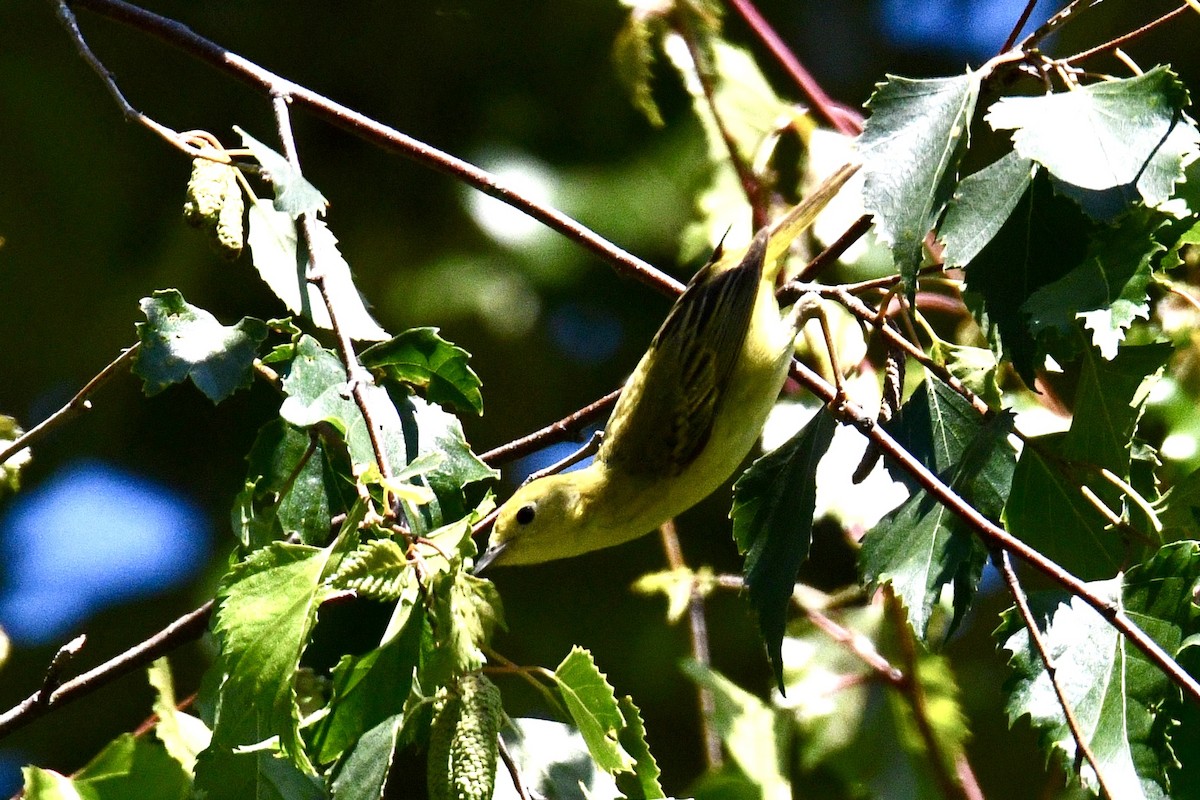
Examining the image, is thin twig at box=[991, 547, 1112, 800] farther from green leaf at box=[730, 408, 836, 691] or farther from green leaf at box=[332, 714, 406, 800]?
green leaf at box=[332, 714, 406, 800]

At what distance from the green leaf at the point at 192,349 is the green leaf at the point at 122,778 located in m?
0.65

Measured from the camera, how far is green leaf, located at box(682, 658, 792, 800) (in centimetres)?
292

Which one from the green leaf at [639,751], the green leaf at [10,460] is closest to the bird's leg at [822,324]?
the green leaf at [639,751]

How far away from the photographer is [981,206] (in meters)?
2.09

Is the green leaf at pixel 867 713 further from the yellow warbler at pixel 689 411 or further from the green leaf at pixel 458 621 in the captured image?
the green leaf at pixel 458 621

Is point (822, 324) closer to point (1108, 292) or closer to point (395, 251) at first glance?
point (1108, 292)

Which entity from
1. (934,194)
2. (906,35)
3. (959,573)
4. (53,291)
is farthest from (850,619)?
(906,35)

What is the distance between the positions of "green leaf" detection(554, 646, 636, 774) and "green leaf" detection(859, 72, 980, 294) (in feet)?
2.48

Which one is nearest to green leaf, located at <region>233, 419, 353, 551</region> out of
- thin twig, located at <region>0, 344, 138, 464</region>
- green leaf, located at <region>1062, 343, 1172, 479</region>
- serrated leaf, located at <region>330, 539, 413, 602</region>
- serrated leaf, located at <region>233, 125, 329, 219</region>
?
thin twig, located at <region>0, 344, 138, 464</region>

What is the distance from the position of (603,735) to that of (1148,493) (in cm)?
127

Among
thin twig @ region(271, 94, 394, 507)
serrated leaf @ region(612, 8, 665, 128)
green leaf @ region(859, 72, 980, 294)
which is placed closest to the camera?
thin twig @ region(271, 94, 394, 507)

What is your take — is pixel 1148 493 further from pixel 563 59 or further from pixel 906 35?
pixel 906 35

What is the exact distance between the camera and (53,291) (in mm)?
5633

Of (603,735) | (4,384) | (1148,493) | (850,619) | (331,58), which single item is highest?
(331,58)
